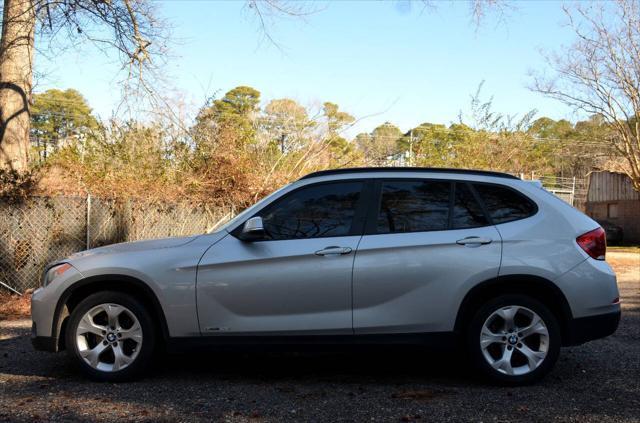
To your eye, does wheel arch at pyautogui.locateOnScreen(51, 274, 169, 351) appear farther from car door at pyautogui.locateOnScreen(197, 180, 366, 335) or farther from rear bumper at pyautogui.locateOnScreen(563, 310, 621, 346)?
rear bumper at pyautogui.locateOnScreen(563, 310, 621, 346)

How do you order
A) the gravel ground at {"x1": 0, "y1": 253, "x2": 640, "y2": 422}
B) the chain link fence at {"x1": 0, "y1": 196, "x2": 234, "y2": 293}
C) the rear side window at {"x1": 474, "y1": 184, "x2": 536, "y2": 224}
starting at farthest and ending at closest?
the chain link fence at {"x1": 0, "y1": 196, "x2": 234, "y2": 293} < the rear side window at {"x1": 474, "y1": 184, "x2": 536, "y2": 224} < the gravel ground at {"x1": 0, "y1": 253, "x2": 640, "y2": 422}

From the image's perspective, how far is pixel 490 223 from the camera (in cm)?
489

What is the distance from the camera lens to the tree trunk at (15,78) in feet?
38.2

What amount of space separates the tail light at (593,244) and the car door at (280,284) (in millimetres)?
1835

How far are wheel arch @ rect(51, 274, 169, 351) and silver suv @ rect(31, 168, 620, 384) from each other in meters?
0.01

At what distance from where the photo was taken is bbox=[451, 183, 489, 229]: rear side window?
16.1 ft

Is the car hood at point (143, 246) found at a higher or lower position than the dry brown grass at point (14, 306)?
higher

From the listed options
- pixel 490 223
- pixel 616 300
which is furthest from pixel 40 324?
pixel 616 300

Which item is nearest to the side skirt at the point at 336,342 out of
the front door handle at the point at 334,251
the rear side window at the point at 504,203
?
the front door handle at the point at 334,251

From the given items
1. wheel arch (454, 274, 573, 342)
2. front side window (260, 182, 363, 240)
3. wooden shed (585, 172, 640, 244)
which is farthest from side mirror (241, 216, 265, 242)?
wooden shed (585, 172, 640, 244)

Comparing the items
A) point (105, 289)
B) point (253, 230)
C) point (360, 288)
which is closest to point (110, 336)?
point (105, 289)

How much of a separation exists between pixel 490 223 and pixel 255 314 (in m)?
2.11

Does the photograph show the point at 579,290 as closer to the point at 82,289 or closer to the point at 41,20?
the point at 82,289

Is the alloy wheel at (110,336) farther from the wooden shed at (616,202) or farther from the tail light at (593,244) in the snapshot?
the wooden shed at (616,202)
